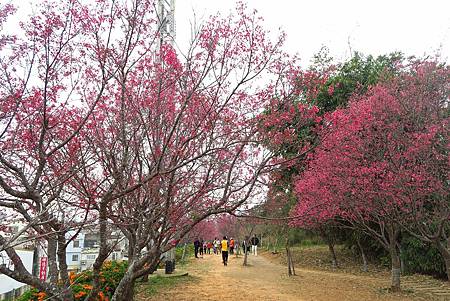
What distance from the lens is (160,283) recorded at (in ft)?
37.7

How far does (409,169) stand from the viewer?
323 inches

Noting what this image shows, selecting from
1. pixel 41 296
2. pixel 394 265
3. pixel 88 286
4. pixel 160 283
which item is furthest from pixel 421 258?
pixel 41 296

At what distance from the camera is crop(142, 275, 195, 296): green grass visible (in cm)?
1025

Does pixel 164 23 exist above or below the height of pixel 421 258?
above

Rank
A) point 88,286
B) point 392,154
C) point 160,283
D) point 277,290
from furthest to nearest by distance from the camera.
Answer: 1. point 160,283
2. point 277,290
3. point 392,154
4. point 88,286

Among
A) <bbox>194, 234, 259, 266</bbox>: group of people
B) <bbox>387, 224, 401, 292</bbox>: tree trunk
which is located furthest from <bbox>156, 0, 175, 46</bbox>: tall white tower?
<bbox>194, 234, 259, 266</bbox>: group of people

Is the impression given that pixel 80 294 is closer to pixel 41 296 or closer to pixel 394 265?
pixel 41 296

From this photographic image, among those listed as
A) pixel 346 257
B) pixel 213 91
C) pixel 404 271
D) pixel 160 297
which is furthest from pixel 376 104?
pixel 346 257

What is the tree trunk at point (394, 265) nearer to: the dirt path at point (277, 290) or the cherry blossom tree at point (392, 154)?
the dirt path at point (277, 290)

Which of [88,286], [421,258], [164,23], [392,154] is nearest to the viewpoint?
[164,23]

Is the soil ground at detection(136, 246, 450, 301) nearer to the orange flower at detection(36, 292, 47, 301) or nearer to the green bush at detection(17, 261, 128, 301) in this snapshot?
the green bush at detection(17, 261, 128, 301)

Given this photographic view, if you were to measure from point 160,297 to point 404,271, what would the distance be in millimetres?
10839

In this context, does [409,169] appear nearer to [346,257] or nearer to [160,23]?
[160,23]

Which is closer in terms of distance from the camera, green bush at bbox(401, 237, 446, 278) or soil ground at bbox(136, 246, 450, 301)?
soil ground at bbox(136, 246, 450, 301)
